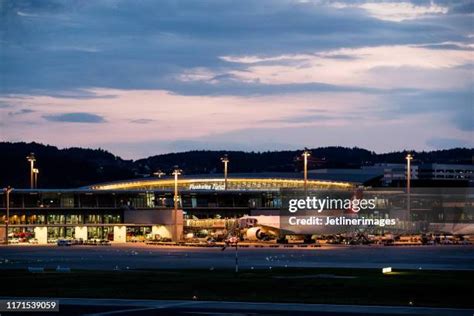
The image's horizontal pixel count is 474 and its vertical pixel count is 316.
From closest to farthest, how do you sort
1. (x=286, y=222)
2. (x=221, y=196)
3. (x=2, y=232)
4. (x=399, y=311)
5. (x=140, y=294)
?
(x=399, y=311), (x=140, y=294), (x=286, y=222), (x=2, y=232), (x=221, y=196)

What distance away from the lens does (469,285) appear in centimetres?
6306

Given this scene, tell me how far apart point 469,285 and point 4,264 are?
4467 cm

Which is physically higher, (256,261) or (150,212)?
Answer: (150,212)

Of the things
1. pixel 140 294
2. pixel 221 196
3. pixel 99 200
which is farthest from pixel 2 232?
pixel 140 294

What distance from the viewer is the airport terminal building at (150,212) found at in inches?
6831

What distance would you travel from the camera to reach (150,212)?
17425 centimetres

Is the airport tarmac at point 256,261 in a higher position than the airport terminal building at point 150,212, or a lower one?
lower

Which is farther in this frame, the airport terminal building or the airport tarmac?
the airport terminal building

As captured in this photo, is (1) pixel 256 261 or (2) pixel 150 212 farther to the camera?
(2) pixel 150 212

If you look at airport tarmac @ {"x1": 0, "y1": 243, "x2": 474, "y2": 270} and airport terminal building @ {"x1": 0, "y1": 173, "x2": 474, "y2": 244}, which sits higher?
airport terminal building @ {"x1": 0, "y1": 173, "x2": 474, "y2": 244}

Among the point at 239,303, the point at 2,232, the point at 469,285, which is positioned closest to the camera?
the point at 239,303

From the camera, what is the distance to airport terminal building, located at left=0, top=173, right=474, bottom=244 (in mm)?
173500

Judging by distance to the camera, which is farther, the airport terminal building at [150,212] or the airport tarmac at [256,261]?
the airport terminal building at [150,212]

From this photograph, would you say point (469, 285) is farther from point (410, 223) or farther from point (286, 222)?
point (410, 223)
